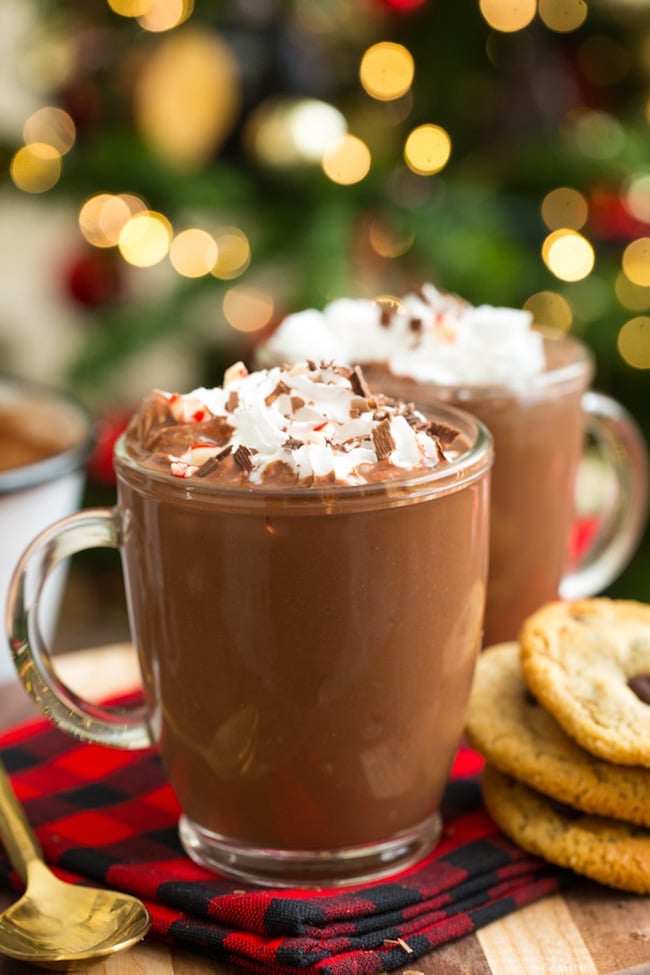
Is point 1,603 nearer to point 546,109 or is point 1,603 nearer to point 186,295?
point 186,295

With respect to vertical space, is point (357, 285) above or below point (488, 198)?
below

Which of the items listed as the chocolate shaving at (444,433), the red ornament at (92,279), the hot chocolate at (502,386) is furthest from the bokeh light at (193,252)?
the chocolate shaving at (444,433)

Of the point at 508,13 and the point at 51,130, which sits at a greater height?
the point at 508,13

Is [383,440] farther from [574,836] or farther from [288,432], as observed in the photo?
[574,836]

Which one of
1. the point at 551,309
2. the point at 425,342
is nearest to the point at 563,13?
the point at 551,309

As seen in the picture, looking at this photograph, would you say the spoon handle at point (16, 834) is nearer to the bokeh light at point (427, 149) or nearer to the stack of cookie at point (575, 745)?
the stack of cookie at point (575, 745)

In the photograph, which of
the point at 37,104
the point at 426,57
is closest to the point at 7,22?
the point at 37,104
